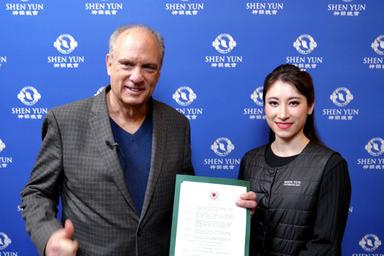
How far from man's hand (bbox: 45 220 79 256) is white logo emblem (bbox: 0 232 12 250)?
110cm

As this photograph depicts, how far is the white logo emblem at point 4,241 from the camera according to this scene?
1985 mm

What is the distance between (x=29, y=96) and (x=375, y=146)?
2012mm

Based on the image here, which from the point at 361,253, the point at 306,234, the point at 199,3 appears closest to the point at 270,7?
the point at 199,3

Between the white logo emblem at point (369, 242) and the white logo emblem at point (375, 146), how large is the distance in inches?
19.7

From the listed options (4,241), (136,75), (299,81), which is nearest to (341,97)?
(299,81)

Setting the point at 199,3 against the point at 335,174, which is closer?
the point at 335,174

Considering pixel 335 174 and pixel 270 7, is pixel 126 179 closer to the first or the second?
pixel 335 174

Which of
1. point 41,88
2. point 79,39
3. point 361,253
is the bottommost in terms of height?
point 361,253

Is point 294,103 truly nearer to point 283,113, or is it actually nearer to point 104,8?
point 283,113

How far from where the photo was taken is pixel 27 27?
1897 mm

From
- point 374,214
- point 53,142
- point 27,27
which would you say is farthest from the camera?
point 374,214

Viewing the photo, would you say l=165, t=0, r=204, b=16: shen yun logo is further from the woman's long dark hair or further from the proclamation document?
the proclamation document

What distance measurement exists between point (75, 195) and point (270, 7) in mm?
1433

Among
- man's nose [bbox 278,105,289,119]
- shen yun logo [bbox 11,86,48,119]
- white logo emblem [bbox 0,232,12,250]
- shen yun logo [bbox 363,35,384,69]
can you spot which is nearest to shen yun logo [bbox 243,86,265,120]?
man's nose [bbox 278,105,289,119]
